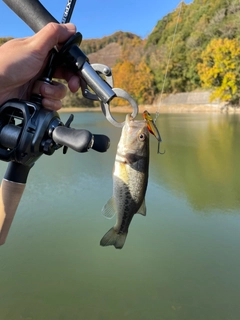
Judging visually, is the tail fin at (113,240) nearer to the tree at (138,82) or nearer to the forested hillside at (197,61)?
the forested hillside at (197,61)

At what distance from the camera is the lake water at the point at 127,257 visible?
1.83 metres

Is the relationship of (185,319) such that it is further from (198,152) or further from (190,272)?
(198,152)

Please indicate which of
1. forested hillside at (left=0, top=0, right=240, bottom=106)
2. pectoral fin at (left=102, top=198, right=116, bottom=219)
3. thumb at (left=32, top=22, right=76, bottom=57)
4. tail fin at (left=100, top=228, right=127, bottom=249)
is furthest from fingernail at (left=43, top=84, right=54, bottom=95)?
forested hillside at (left=0, top=0, right=240, bottom=106)

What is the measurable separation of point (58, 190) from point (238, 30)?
15993mm

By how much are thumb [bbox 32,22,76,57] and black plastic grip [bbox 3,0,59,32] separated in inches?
3.9

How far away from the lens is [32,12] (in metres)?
1.02

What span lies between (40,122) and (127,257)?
1.68m

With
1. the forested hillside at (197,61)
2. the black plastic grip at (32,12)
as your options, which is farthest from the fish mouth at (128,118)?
the forested hillside at (197,61)

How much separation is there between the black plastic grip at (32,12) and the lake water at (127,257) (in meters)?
1.52

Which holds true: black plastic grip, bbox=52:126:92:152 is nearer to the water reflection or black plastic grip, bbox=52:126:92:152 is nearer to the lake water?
the lake water

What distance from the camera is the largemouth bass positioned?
1240 millimetres

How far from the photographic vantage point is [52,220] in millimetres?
2965

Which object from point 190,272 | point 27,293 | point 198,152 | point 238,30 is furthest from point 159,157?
point 238,30

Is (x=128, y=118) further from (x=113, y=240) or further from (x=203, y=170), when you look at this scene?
(x=203, y=170)
